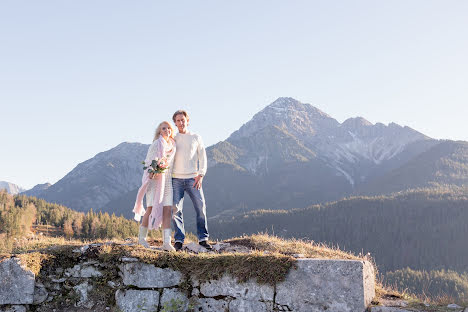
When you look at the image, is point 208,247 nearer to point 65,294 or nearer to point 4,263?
point 65,294

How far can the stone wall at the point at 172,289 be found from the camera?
629 cm

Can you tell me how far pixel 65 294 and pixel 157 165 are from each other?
123 inches

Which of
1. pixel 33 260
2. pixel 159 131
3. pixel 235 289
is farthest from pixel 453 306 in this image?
pixel 33 260

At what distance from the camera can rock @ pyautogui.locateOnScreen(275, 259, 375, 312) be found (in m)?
6.21

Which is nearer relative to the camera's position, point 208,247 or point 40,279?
point 40,279

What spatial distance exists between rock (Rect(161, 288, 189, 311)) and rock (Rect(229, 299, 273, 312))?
0.90 m

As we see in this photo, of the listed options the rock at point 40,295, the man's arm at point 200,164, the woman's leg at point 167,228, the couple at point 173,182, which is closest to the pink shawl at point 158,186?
the couple at point 173,182

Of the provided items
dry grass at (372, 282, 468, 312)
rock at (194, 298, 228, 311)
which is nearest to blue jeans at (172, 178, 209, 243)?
rock at (194, 298, 228, 311)

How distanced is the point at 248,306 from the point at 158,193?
3.21 metres

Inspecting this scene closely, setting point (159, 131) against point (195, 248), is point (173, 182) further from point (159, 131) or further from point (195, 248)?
point (195, 248)

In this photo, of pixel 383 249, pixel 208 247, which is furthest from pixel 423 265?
pixel 208 247

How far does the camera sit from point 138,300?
7.09m

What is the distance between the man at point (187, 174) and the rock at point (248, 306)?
235cm

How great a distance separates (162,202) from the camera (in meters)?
8.55
